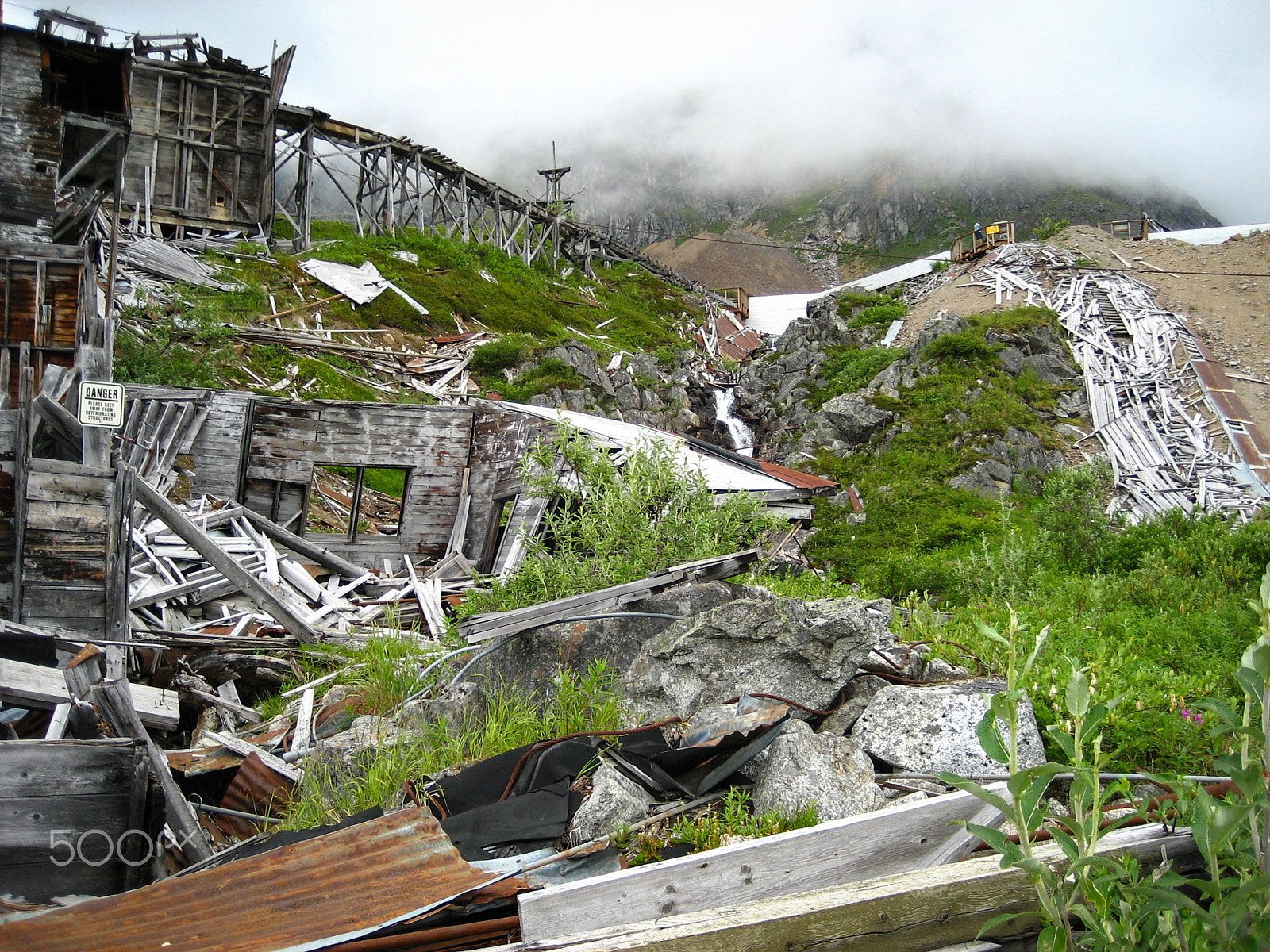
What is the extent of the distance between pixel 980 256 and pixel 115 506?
3537 centimetres

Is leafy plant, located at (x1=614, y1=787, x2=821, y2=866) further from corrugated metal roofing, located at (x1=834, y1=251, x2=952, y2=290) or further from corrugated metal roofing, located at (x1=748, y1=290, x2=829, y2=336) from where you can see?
corrugated metal roofing, located at (x1=748, y1=290, x2=829, y2=336)

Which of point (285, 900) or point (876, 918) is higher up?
point (876, 918)

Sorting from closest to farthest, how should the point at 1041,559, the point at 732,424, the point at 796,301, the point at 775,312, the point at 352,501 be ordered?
the point at 1041,559 < the point at 352,501 < the point at 732,424 < the point at 775,312 < the point at 796,301

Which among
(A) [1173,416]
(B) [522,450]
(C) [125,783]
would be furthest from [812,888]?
(A) [1173,416]

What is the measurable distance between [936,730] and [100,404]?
7.17 metres

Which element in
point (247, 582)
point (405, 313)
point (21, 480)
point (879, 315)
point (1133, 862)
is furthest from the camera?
point (879, 315)

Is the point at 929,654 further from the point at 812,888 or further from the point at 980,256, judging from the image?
the point at 980,256

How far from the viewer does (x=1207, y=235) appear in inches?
1414

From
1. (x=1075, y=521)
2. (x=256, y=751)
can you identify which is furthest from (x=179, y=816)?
(x=1075, y=521)

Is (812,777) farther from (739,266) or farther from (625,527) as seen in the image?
(739,266)

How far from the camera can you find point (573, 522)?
874cm

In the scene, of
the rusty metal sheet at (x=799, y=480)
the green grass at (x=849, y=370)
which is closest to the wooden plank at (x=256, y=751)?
the rusty metal sheet at (x=799, y=480)

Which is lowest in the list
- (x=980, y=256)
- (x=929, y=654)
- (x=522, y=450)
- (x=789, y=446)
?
(x=789, y=446)

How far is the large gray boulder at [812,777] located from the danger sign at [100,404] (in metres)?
6.32
